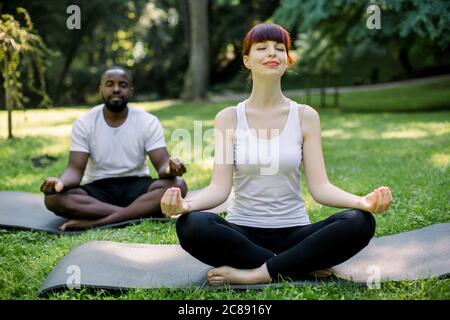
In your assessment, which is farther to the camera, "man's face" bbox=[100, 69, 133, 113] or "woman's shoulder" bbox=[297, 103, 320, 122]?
"man's face" bbox=[100, 69, 133, 113]

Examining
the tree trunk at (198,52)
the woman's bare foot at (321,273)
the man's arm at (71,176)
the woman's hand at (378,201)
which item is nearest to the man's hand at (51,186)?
the man's arm at (71,176)

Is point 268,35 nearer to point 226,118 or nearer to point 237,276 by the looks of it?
point 226,118

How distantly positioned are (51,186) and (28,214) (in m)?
0.62

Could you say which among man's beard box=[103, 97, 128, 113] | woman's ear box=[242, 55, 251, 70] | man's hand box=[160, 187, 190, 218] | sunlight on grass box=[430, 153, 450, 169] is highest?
woman's ear box=[242, 55, 251, 70]

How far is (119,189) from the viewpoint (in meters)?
4.87

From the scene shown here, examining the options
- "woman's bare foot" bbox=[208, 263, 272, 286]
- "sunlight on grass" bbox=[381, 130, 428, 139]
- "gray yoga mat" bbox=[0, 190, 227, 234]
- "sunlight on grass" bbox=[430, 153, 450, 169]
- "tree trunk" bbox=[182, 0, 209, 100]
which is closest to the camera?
"woman's bare foot" bbox=[208, 263, 272, 286]

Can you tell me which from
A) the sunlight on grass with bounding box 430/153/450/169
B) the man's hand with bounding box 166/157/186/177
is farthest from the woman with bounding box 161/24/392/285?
the sunlight on grass with bounding box 430/153/450/169

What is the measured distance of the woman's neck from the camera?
3.14m

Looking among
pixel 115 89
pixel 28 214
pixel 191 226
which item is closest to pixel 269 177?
pixel 191 226

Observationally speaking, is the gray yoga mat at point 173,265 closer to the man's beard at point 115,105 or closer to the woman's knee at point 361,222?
the woman's knee at point 361,222

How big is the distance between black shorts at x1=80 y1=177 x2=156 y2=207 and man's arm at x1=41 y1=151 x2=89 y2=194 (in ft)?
0.45

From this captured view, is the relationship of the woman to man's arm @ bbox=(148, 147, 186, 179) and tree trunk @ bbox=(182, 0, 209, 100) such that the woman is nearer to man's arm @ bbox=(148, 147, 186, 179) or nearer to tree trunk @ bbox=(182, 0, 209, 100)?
man's arm @ bbox=(148, 147, 186, 179)
